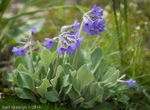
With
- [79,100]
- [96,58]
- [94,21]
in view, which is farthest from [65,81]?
[94,21]

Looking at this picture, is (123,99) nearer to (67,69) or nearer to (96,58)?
(96,58)

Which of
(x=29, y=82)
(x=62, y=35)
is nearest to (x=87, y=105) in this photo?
(x=29, y=82)

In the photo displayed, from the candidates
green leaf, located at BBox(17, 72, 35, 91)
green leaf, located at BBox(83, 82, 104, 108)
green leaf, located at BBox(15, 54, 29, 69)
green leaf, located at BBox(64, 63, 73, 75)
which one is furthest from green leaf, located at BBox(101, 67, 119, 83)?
green leaf, located at BBox(15, 54, 29, 69)

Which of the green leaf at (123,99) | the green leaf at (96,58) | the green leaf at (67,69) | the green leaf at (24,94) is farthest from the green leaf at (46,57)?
the green leaf at (123,99)

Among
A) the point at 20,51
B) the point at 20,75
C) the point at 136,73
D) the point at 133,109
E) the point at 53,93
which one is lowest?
the point at 133,109

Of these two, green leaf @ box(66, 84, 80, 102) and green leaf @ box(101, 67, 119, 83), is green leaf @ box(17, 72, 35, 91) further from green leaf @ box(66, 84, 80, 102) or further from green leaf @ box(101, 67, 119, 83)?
green leaf @ box(101, 67, 119, 83)

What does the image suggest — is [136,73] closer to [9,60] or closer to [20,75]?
[20,75]

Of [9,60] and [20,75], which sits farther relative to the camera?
→ [9,60]
